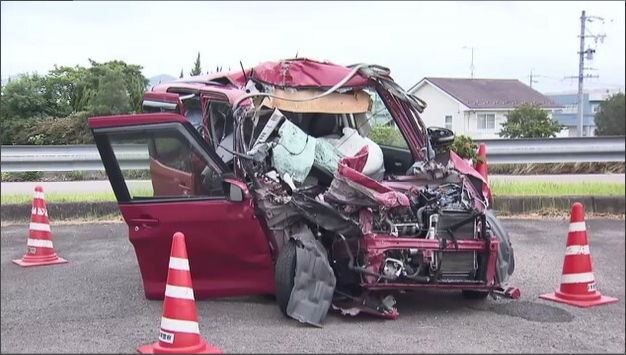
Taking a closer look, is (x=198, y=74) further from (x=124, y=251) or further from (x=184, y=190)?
(x=124, y=251)

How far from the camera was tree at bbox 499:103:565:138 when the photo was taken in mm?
6004

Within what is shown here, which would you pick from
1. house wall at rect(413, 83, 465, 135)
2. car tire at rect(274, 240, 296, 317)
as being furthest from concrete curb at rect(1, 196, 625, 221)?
car tire at rect(274, 240, 296, 317)

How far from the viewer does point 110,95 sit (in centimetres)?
382

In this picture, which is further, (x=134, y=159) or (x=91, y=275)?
(x=91, y=275)

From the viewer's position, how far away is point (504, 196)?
835 centimetres

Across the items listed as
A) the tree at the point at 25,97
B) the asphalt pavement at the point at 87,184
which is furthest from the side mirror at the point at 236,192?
the tree at the point at 25,97

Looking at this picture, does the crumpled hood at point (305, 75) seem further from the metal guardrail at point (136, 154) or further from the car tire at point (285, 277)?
the car tire at point (285, 277)

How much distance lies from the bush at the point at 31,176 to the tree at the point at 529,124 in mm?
4145

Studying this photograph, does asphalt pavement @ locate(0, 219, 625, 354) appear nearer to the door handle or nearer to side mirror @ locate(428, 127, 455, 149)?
the door handle

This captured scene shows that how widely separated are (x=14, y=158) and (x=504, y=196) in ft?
22.2

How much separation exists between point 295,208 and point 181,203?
91cm

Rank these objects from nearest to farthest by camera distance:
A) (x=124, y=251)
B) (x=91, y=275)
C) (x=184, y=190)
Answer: (x=184, y=190) → (x=91, y=275) → (x=124, y=251)

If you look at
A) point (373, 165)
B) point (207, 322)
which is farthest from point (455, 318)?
point (207, 322)

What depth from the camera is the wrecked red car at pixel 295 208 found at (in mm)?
4664
